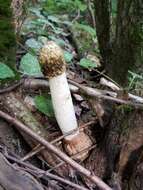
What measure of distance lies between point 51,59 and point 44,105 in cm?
45

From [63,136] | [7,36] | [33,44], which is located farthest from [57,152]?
[33,44]

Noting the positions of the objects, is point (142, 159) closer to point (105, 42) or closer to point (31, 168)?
point (31, 168)

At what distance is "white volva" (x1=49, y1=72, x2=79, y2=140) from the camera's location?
2514 millimetres

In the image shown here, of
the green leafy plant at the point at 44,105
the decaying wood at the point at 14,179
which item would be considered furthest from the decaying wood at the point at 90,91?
the decaying wood at the point at 14,179

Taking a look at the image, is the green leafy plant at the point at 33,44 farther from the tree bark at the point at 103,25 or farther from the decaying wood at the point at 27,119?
the decaying wood at the point at 27,119

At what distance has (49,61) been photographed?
94.5 inches

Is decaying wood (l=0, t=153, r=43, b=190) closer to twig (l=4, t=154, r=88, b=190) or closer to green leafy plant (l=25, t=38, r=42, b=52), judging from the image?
twig (l=4, t=154, r=88, b=190)

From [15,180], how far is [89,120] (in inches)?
30.1

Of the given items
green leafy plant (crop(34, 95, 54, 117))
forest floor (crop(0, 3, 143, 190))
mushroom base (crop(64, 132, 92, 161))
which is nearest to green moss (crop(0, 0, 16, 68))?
forest floor (crop(0, 3, 143, 190))

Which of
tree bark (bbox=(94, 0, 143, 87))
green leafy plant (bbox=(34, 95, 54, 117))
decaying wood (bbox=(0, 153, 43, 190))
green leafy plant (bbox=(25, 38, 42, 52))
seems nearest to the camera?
decaying wood (bbox=(0, 153, 43, 190))

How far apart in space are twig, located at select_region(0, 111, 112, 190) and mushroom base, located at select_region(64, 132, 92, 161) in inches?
8.9

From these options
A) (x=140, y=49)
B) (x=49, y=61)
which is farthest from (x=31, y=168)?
(x=140, y=49)

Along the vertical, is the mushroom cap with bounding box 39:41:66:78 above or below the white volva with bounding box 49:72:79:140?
above

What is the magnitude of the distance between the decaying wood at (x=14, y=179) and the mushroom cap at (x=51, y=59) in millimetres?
588
